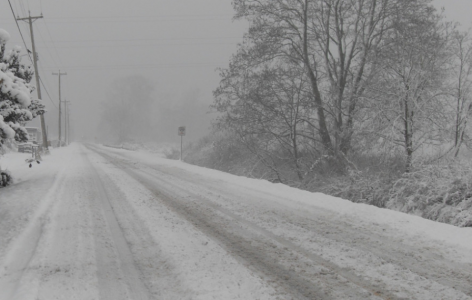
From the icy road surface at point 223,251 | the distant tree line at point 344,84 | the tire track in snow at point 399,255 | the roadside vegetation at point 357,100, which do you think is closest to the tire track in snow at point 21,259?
the icy road surface at point 223,251

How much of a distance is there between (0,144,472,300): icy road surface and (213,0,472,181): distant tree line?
15.5ft

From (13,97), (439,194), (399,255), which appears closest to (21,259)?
(399,255)

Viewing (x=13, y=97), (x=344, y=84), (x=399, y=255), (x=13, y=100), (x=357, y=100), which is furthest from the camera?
(x=344, y=84)

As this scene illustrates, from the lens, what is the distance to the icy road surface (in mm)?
3031

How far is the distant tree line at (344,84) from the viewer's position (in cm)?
970

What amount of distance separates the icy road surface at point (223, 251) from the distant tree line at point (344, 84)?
187 inches

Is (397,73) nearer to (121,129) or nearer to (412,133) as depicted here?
(412,133)

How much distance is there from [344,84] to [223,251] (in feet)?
36.7

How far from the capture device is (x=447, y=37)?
989cm

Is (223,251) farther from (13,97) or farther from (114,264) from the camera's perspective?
(13,97)

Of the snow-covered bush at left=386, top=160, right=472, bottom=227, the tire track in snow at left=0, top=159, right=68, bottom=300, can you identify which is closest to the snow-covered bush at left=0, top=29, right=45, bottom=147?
the tire track in snow at left=0, top=159, right=68, bottom=300

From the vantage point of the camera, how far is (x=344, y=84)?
44.0 ft

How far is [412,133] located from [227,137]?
32.5 feet

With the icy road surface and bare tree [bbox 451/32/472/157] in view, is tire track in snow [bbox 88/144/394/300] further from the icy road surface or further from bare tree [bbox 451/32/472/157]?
bare tree [bbox 451/32/472/157]
